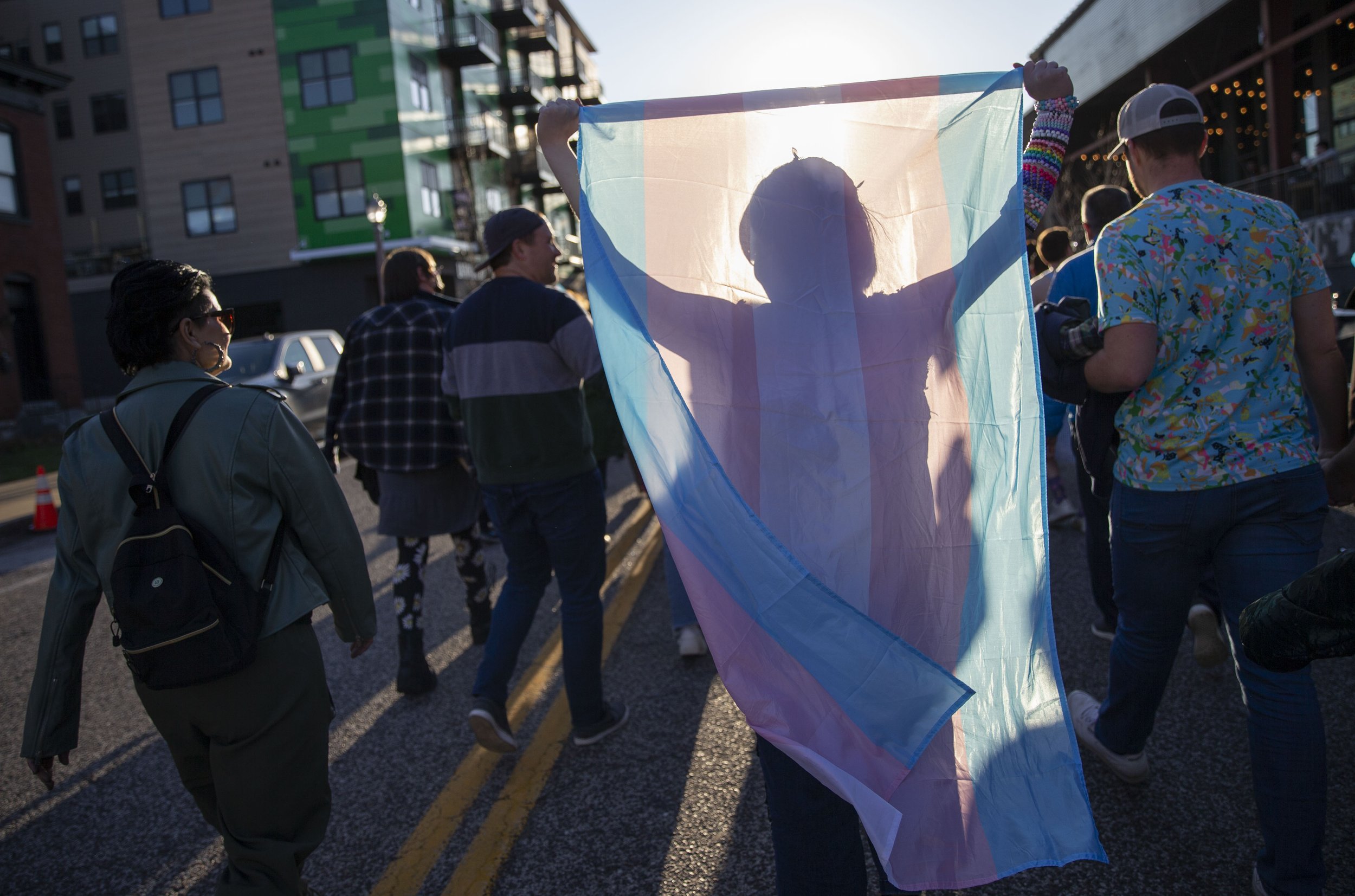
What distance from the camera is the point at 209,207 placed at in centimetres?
2966

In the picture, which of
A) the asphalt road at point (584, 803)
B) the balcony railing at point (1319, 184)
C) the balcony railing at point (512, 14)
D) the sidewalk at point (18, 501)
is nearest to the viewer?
the asphalt road at point (584, 803)

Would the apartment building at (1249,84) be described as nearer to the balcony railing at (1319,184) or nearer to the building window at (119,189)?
the balcony railing at (1319,184)

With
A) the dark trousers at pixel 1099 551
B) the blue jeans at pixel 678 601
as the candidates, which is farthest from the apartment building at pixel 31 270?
the dark trousers at pixel 1099 551

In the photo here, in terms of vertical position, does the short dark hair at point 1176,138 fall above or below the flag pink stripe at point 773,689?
above

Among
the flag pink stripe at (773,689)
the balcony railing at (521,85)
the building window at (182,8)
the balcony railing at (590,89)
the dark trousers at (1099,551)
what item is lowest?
the dark trousers at (1099,551)

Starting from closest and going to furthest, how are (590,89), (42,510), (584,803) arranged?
1. (584,803)
2. (42,510)
3. (590,89)

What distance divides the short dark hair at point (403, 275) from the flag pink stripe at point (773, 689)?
3348mm

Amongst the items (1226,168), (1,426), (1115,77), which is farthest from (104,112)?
(1226,168)

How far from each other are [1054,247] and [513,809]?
4.73 metres

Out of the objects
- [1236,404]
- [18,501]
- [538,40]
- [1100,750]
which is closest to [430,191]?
[538,40]

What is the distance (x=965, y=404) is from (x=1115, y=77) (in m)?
21.5

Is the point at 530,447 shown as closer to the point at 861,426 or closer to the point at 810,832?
the point at 861,426

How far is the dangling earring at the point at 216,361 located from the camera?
8.29 feet

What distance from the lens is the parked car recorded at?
44.5 ft
